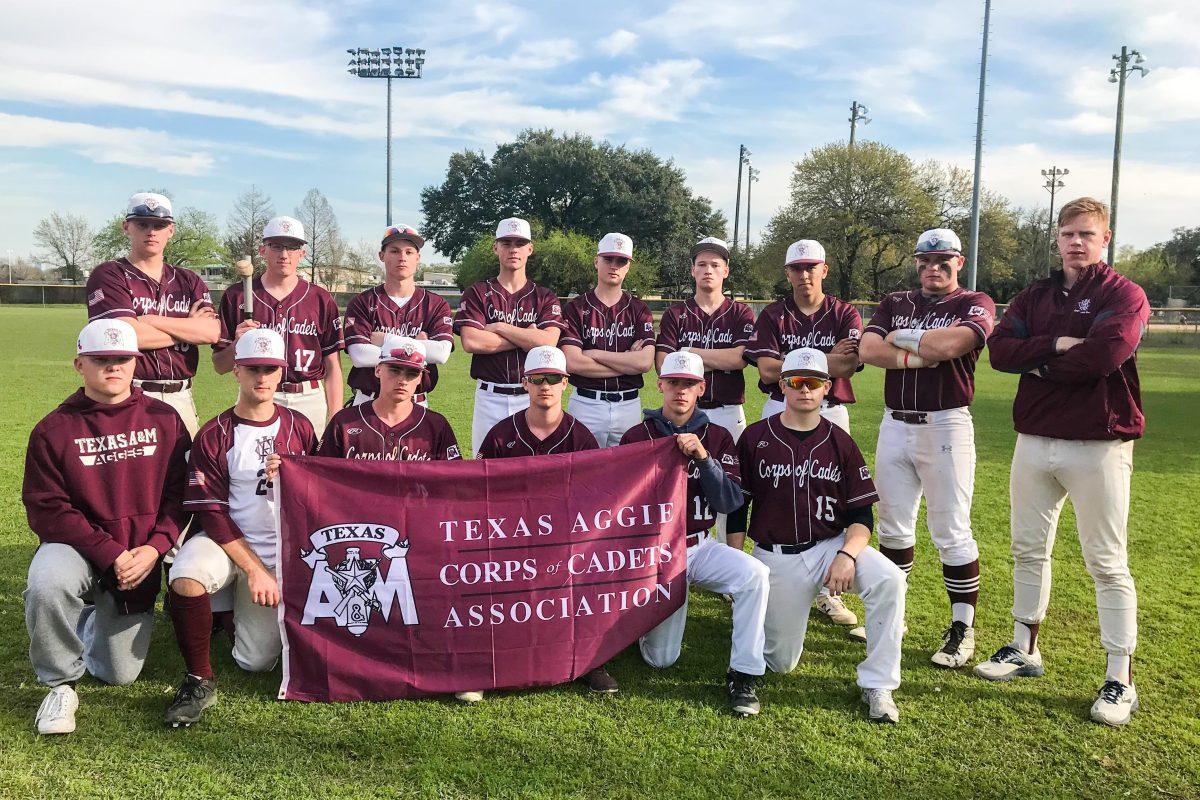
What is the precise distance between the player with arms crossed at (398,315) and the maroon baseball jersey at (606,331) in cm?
94

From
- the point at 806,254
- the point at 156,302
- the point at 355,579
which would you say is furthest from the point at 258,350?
the point at 806,254

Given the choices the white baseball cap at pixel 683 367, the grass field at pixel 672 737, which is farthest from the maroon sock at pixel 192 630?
the white baseball cap at pixel 683 367

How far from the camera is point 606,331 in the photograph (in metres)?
6.33

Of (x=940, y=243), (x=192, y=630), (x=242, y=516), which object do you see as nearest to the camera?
(x=192, y=630)

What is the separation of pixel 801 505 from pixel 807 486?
117 mm

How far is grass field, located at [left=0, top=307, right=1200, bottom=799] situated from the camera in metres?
3.62

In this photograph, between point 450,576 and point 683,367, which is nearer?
point 450,576

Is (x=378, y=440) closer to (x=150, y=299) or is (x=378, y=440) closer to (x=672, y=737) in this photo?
(x=150, y=299)

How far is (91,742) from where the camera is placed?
387 cm

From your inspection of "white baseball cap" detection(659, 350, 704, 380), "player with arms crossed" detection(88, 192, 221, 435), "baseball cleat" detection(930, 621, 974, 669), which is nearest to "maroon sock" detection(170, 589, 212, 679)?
"player with arms crossed" detection(88, 192, 221, 435)

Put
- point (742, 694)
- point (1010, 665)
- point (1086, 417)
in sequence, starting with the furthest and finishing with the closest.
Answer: point (1010, 665), point (1086, 417), point (742, 694)

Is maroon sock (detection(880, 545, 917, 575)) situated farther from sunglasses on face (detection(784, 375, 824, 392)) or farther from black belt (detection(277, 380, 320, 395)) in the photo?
black belt (detection(277, 380, 320, 395))

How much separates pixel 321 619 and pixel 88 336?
1930mm

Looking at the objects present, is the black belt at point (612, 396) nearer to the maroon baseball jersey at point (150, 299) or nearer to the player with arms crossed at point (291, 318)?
the player with arms crossed at point (291, 318)
